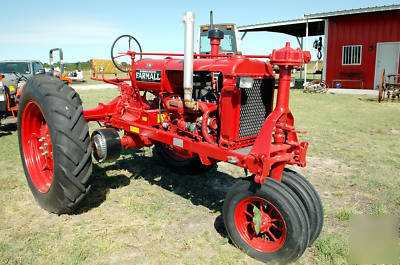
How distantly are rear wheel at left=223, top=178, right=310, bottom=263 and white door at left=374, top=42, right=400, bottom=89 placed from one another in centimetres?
1508

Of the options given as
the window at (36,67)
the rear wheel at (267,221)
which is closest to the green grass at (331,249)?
the rear wheel at (267,221)

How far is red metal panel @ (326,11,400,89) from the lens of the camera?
48.4 ft

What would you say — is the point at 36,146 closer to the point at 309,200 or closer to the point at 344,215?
the point at 309,200

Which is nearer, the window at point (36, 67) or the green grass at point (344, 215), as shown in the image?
the green grass at point (344, 215)

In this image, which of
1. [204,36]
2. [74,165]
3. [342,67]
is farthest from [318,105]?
[74,165]

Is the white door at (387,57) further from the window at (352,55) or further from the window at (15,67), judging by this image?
the window at (15,67)

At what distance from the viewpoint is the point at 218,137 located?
306cm

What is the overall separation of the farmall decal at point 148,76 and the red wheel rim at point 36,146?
1.17 m

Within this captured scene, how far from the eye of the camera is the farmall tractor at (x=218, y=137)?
2502mm

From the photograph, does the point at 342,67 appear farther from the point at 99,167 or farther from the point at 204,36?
the point at 99,167

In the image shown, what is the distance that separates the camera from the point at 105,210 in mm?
3371

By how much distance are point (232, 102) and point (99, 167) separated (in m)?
2.64

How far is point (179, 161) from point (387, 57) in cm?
1416

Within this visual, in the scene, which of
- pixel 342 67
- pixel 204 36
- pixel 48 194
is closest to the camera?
pixel 48 194
